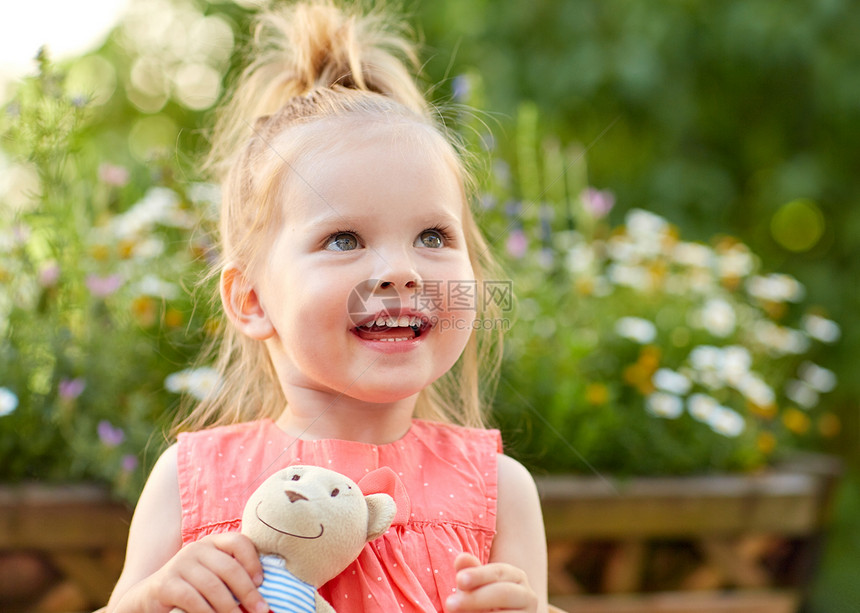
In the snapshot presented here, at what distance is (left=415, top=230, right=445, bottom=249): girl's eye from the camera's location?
115 cm

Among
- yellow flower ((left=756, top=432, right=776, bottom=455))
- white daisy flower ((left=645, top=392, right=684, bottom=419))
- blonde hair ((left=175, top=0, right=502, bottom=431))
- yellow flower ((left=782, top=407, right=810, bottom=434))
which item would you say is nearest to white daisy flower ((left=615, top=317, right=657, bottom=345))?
white daisy flower ((left=645, top=392, right=684, bottom=419))

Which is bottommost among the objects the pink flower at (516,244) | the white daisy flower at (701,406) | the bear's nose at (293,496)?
the white daisy flower at (701,406)

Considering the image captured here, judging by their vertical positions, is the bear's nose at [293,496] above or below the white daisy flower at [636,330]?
above

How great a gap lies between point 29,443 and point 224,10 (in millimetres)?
2692

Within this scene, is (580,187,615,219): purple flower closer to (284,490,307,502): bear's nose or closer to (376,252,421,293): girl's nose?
(376,252,421,293): girl's nose

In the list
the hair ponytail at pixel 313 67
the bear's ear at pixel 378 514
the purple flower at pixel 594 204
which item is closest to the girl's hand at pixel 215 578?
the bear's ear at pixel 378 514

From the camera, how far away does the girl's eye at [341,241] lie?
1.11 m

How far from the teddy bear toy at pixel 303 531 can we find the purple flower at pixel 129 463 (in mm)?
822

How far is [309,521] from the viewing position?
918mm

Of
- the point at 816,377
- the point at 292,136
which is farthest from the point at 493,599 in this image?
the point at 816,377

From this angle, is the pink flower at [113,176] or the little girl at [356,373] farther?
the pink flower at [113,176]

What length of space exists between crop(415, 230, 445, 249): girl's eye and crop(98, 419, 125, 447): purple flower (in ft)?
3.09

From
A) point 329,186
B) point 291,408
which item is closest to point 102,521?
point 291,408

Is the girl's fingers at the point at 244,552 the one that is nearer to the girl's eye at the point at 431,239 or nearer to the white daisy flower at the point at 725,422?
the girl's eye at the point at 431,239
